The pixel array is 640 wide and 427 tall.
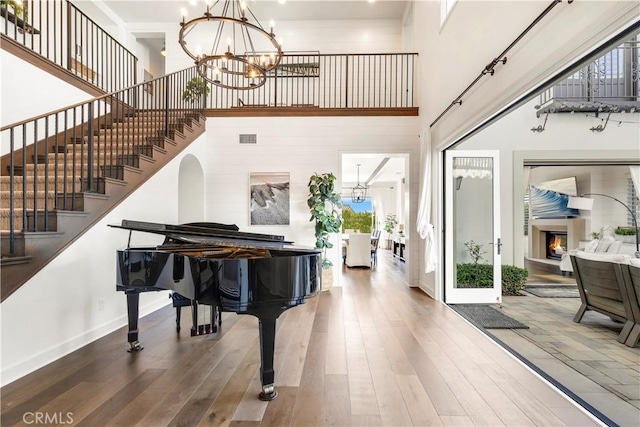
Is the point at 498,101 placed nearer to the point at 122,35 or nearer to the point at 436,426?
the point at 436,426

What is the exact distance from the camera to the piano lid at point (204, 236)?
2.49 metres

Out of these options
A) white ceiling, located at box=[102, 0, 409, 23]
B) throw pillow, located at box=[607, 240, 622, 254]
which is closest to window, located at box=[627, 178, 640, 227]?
throw pillow, located at box=[607, 240, 622, 254]

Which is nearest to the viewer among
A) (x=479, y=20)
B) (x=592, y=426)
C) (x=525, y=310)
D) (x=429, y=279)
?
(x=592, y=426)

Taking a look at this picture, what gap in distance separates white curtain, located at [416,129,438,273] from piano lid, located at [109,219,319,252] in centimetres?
244

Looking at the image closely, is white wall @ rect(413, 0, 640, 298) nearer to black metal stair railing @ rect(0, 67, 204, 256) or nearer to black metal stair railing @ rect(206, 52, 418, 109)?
black metal stair railing @ rect(206, 52, 418, 109)

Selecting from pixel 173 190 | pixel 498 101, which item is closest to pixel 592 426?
pixel 498 101

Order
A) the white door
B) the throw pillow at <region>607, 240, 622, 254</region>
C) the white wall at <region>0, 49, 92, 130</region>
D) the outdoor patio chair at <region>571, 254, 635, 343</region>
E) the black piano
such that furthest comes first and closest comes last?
the throw pillow at <region>607, 240, 622, 254</region>
the white door
the white wall at <region>0, 49, 92, 130</region>
the outdoor patio chair at <region>571, 254, 635, 343</region>
the black piano

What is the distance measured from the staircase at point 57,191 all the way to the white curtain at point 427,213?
3.99m

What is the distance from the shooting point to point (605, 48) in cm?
183

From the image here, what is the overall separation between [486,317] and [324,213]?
2.90 metres

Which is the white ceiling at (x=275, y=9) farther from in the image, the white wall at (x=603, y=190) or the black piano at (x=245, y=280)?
the black piano at (x=245, y=280)

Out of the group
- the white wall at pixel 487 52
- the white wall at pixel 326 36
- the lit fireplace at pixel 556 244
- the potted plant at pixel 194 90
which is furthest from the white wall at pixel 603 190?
the potted plant at pixel 194 90

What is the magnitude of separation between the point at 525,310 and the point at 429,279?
1378 mm
